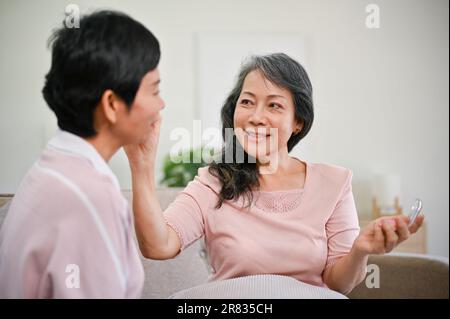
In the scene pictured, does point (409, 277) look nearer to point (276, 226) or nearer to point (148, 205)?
point (276, 226)

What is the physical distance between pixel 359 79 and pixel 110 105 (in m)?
3.43

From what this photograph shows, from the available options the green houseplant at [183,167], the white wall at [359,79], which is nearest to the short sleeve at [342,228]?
the green houseplant at [183,167]

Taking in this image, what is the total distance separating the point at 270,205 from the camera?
1.21 m

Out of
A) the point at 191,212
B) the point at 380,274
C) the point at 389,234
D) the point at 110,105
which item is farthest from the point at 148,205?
the point at 380,274

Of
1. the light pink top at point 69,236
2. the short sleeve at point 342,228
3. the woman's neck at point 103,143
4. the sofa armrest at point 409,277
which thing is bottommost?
the sofa armrest at point 409,277

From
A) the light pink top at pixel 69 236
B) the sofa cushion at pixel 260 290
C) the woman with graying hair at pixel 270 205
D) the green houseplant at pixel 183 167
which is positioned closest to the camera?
the light pink top at pixel 69 236

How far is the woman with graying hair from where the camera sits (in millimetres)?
1133

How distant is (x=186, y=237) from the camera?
1.15 metres

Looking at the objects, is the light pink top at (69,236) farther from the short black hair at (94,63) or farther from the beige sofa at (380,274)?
the beige sofa at (380,274)

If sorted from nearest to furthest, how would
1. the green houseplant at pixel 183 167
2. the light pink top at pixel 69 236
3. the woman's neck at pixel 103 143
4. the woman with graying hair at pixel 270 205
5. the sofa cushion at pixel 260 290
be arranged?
the light pink top at pixel 69 236 < the woman's neck at pixel 103 143 < the sofa cushion at pixel 260 290 < the woman with graying hair at pixel 270 205 < the green houseplant at pixel 183 167

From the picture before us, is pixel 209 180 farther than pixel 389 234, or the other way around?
pixel 209 180

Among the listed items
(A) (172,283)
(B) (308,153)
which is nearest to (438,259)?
(A) (172,283)

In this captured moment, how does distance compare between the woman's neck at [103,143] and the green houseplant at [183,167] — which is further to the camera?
the green houseplant at [183,167]

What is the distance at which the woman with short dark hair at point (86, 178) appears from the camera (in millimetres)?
610
